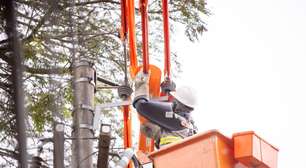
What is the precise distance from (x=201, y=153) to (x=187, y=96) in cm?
180

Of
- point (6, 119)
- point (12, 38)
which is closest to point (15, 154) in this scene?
point (6, 119)

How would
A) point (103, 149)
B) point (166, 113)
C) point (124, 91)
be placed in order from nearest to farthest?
point (103, 149) → point (124, 91) → point (166, 113)

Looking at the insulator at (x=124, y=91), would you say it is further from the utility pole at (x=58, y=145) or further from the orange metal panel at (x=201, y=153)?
the utility pole at (x=58, y=145)

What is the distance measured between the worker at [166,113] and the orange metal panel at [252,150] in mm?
1218

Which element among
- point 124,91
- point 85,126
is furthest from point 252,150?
point 124,91

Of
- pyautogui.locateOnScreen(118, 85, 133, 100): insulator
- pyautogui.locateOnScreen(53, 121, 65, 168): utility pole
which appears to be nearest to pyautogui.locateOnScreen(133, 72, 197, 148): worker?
pyautogui.locateOnScreen(118, 85, 133, 100): insulator

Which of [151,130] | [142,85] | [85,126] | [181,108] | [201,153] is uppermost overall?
[142,85]

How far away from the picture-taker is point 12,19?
8.78 ft

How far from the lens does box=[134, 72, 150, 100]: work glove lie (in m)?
4.81

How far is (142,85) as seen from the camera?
4.92 meters

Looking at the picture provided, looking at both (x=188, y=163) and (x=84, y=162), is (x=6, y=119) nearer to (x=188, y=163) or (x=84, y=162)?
(x=84, y=162)

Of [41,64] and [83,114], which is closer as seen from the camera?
[83,114]

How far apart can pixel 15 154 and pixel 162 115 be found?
2.01 metres

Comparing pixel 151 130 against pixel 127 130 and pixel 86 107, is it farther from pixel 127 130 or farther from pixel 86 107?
pixel 86 107
